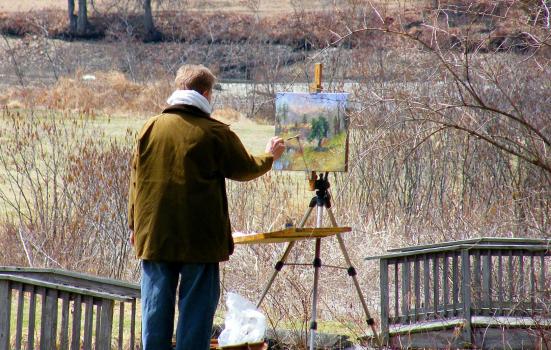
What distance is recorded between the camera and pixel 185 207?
453cm

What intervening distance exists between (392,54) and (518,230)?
15.8 ft

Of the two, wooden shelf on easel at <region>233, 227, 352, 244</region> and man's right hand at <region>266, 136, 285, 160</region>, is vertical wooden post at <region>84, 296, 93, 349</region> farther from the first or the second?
man's right hand at <region>266, 136, 285, 160</region>

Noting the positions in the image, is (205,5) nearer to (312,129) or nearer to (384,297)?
(312,129)

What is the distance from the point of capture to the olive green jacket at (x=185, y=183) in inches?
178

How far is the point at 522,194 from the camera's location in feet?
27.5

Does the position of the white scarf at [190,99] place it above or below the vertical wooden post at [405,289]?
above

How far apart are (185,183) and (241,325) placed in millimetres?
1178

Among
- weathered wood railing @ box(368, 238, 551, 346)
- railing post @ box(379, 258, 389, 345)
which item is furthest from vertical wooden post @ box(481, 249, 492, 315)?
railing post @ box(379, 258, 389, 345)

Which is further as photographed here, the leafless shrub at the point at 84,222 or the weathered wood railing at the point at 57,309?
the leafless shrub at the point at 84,222

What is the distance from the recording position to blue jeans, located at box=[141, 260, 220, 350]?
460 centimetres

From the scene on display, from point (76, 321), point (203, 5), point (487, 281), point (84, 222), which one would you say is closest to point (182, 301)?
point (76, 321)

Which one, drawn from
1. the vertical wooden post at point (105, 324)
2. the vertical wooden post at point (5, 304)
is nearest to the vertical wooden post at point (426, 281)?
the vertical wooden post at point (105, 324)

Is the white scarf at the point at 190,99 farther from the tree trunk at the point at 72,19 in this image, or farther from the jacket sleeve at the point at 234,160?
the tree trunk at the point at 72,19

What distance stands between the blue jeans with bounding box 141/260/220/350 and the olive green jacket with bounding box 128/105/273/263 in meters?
0.09
